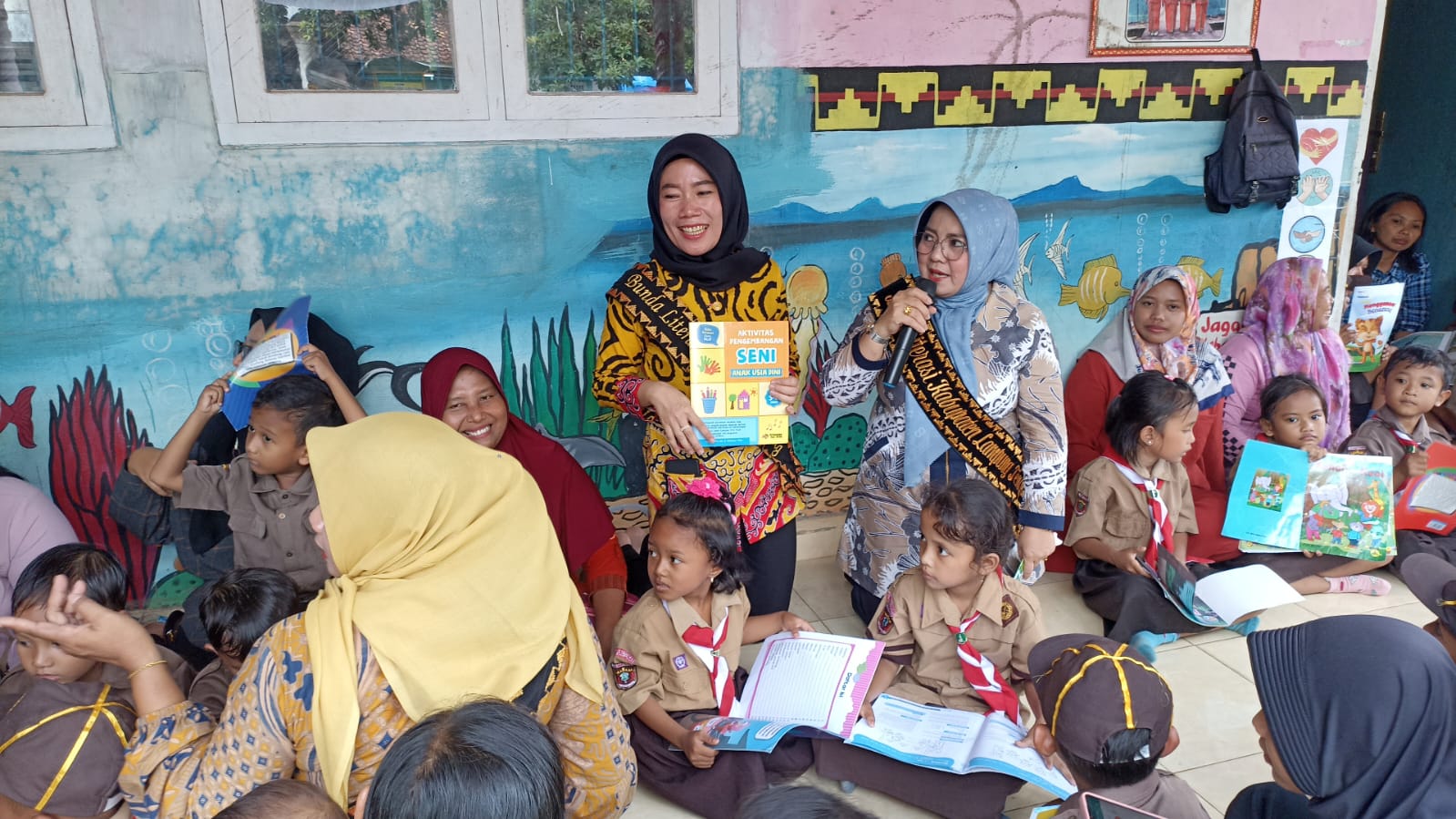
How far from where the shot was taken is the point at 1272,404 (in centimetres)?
357

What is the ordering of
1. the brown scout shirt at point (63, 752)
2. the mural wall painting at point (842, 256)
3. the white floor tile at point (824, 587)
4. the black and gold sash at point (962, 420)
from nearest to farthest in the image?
the brown scout shirt at point (63, 752), the black and gold sash at point (962, 420), the mural wall painting at point (842, 256), the white floor tile at point (824, 587)

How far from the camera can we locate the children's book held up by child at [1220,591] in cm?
300

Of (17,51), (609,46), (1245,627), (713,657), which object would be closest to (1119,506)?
(1245,627)

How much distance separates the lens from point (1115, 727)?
164 cm

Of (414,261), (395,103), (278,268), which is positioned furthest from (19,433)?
(395,103)

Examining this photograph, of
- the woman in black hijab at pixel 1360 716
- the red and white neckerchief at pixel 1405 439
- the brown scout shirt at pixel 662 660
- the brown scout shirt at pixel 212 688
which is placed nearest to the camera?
the woman in black hijab at pixel 1360 716

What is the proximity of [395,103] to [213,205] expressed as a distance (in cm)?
66

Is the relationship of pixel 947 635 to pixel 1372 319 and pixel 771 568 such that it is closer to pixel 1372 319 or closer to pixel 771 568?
pixel 771 568

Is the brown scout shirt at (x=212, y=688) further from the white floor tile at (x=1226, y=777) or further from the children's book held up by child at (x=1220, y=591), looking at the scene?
the children's book held up by child at (x=1220, y=591)

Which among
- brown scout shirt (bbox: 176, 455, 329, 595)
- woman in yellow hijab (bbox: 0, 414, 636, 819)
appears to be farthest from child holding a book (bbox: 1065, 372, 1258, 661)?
brown scout shirt (bbox: 176, 455, 329, 595)

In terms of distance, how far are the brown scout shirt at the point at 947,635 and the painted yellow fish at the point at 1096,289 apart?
190 cm

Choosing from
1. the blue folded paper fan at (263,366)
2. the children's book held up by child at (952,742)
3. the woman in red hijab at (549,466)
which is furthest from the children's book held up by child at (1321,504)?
the blue folded paper fan at (263,366)

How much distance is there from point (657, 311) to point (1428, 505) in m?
3.20

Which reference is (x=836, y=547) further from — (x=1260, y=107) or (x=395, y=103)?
(x=1260, y=107)
